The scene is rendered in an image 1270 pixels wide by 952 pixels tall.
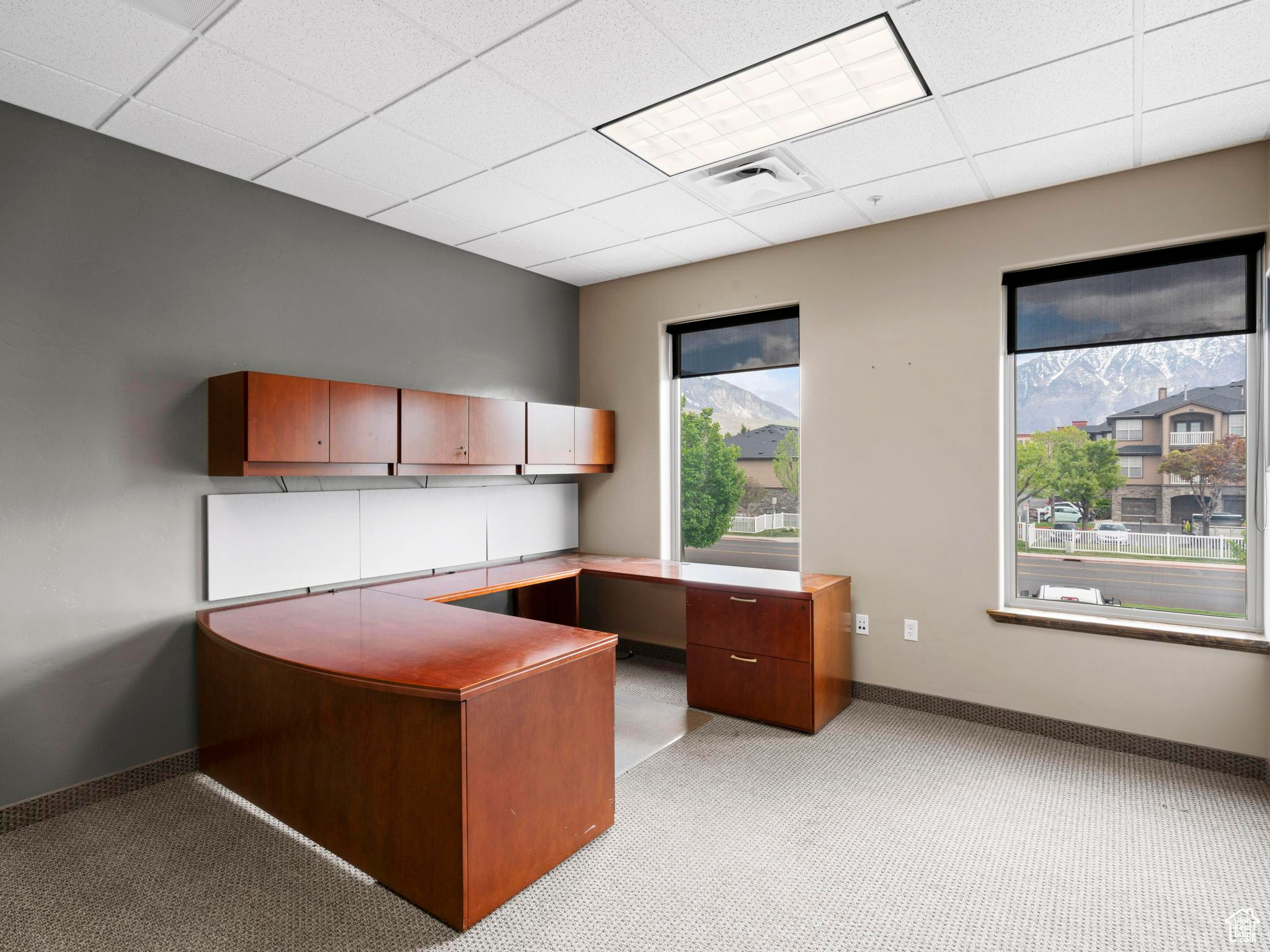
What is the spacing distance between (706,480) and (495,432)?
1495 millimetres

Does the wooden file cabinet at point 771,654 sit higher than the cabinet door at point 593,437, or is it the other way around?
the cabinet door at point 593,437

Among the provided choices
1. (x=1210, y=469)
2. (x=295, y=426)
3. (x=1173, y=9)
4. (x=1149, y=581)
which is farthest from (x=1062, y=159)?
(x=295, y=426)

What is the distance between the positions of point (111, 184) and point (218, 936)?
2735 mm

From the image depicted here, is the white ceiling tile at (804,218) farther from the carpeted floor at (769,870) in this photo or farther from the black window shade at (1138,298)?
the carpeted floor at (769,870)

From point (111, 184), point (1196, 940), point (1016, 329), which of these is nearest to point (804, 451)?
point (1016, 329)

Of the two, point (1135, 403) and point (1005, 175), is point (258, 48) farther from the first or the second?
point (1135, 403)

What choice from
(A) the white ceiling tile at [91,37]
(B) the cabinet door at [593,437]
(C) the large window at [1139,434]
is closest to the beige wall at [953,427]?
(C) the large window at [1139,434]

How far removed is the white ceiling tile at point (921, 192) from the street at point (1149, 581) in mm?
1820

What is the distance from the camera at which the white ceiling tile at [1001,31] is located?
197 centimetres

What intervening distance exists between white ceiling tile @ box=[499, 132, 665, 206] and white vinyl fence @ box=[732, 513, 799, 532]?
6.99 feet

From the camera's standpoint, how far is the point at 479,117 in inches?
102

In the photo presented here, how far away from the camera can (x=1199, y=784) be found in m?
2.80

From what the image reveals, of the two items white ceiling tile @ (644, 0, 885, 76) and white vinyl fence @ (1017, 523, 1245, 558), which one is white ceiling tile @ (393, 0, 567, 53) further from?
white vinyl fence @ (1017, 523, 1245, 558)

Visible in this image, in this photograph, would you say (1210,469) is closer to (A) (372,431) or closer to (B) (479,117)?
(B) (479,117)
